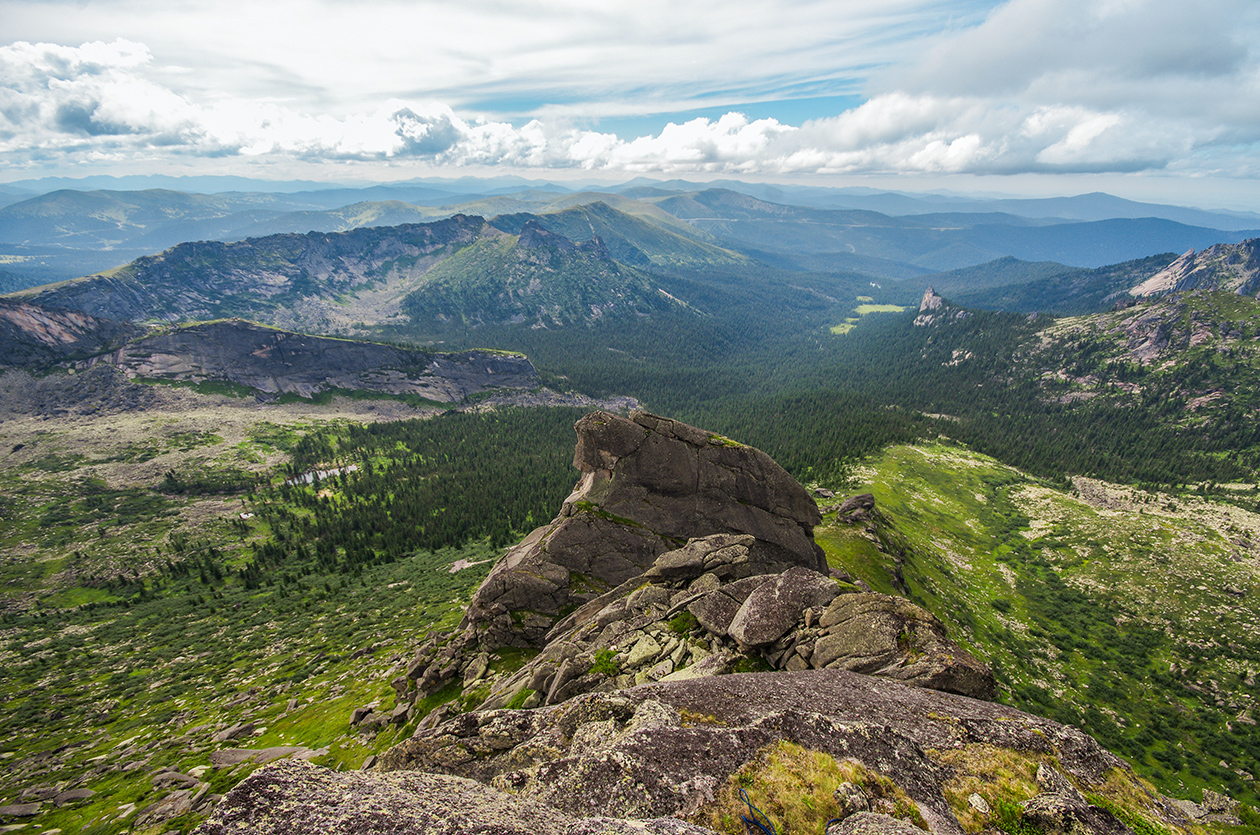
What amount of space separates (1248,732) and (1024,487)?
86.3 meters

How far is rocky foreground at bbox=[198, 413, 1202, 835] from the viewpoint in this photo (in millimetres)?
13578

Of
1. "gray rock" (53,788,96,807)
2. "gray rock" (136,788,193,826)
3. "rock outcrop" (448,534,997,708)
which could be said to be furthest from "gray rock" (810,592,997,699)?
"gray rock" (53,788,96,807)

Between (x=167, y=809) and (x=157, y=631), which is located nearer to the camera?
(x=167, y=809)

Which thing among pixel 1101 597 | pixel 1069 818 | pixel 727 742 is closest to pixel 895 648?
pixel 1069 818

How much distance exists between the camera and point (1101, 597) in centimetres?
8750

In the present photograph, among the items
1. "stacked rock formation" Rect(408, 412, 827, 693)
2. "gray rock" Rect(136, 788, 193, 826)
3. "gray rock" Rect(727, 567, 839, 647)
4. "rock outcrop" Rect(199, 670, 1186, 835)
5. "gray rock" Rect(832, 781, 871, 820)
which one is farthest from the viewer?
"stacked rock formation" Rect(408, 412, 827, 693)

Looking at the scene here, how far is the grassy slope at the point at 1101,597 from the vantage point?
2333 inches

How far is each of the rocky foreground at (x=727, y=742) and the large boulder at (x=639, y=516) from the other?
758cm

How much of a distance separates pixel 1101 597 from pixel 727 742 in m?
113

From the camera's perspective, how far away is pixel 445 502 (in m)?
126

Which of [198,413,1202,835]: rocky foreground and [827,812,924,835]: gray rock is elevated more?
[827,812,924,835]: gray rock

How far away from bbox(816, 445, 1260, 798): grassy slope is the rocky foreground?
148 feet

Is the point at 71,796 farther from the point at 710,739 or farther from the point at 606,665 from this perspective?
the point at 710,739

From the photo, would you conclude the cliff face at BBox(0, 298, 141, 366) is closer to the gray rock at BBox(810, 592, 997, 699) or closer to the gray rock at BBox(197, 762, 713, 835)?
the gray rock at BBox(197, 762, 713, 835)
